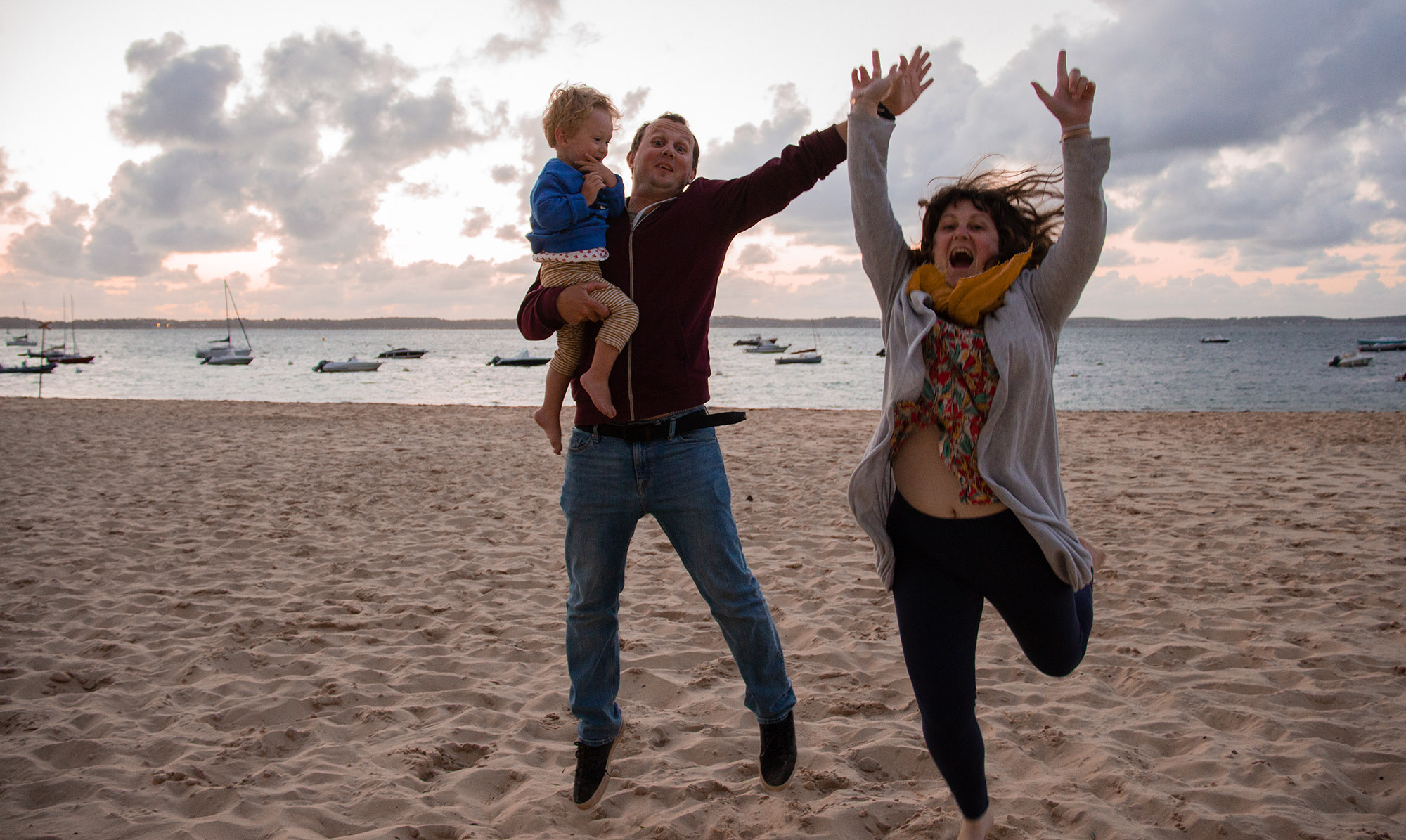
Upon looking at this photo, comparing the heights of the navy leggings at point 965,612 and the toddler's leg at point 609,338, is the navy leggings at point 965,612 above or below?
below

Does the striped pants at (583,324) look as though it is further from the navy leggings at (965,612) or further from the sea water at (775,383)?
the sea water at (775,383)

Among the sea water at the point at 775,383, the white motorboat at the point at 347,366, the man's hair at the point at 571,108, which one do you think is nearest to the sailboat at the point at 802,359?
the sea water at the point at 775,383

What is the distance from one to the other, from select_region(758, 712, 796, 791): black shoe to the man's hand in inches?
59.2

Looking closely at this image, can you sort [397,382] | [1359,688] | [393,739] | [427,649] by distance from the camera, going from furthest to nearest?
[397,382]
[427,649]
[1359,688]
[393,739]

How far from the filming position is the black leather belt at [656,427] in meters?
2.43

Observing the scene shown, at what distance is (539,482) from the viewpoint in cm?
892

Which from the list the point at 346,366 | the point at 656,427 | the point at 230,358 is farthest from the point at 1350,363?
the point at 230,358

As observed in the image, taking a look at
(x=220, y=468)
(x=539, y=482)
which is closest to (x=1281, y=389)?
(x=539, y=482)

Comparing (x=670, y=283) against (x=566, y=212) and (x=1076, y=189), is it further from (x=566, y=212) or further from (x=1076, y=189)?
(x=1076, y=189)

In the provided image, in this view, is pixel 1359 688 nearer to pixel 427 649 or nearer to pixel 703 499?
pixel 703 499

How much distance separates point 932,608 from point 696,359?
3.54 feet

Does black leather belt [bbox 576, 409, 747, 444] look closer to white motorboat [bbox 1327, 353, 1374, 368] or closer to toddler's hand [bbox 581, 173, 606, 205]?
toddler's hand [bbox 581, 173, 606, 205]

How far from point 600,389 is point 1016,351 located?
122 cm

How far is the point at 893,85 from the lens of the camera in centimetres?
219
